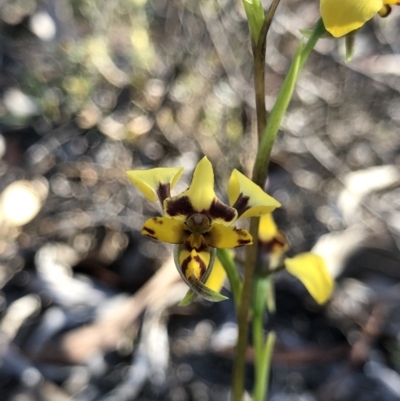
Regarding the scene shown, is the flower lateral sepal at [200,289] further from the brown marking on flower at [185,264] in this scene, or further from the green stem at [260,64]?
the green stem at [260,64]

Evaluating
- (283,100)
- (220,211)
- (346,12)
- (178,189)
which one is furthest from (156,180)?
(178,189)

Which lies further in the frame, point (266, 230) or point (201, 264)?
point (266, 230)

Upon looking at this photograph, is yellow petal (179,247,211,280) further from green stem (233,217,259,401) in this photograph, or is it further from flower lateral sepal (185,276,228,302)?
green stem (233,217,259,401)

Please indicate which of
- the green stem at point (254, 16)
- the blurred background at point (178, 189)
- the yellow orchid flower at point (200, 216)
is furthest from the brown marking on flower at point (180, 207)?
the blurred background at point (178, 189)

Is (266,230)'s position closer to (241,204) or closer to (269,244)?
(269,244)

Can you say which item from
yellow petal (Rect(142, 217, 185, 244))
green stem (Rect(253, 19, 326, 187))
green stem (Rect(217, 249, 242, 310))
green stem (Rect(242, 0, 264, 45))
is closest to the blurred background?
green stem (Rect(217, 249, 242, 310))

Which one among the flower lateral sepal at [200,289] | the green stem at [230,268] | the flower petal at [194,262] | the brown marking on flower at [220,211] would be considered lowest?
the green stem at [230,268]
